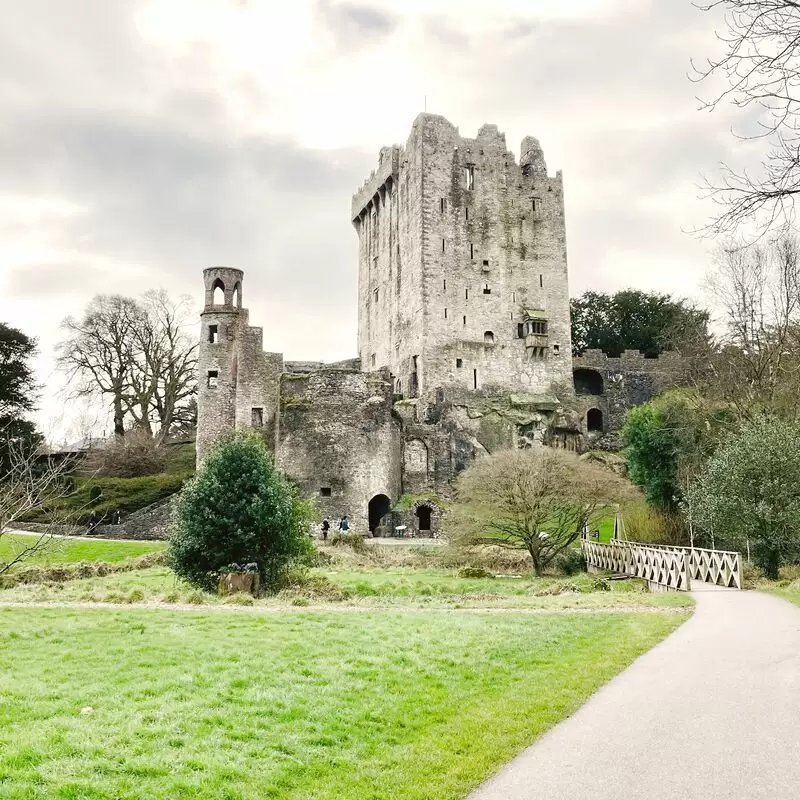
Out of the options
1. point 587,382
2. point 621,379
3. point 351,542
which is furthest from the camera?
point 587,382

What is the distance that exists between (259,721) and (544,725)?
2418 mm

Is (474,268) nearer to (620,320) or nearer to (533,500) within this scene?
(620,320)

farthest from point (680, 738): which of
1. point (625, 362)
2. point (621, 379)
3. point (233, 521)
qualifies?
point (625, 362)

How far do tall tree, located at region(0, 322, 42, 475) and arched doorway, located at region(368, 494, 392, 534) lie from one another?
15445 millimetres

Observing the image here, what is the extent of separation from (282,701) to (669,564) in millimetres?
15369

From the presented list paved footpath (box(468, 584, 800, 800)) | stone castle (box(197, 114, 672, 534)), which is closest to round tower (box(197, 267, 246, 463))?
stone castle (box(197, 114, 672, 534))

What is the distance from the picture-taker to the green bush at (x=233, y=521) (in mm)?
19797

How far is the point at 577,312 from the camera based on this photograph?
61.8 meters

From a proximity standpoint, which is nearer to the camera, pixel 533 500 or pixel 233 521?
pixel 233 521

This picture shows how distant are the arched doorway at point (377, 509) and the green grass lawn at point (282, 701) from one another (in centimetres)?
2748

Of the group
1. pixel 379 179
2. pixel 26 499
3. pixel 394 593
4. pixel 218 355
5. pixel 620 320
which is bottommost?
pixel 394 593

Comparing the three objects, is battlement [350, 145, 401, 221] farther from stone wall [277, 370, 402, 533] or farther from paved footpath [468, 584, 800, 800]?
paved footpath [468, 584, 800, 800]

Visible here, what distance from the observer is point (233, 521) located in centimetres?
1988

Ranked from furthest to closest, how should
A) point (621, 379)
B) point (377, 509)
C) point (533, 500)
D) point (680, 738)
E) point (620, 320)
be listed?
point (620, 320)
point (621, 379)
point (377, 509)
point (533, 500)
point (680, 738)
